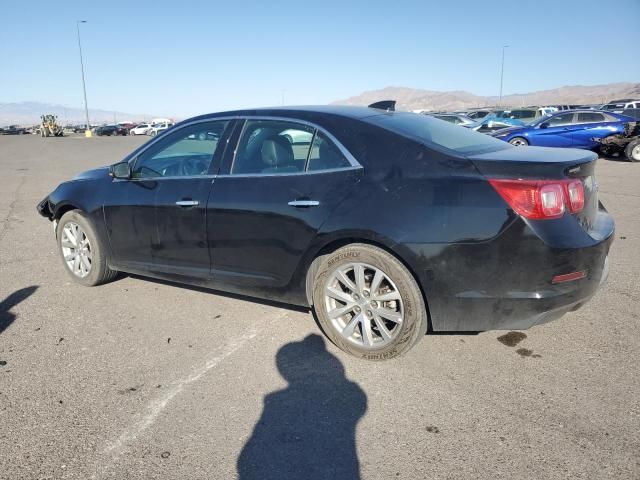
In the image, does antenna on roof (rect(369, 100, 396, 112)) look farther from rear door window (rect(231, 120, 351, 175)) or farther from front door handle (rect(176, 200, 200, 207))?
front door handle (rect(176, 200, 200, 207))

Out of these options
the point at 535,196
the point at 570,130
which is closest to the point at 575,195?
the point at 535,196

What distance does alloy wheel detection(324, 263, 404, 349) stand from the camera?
324 centimetres

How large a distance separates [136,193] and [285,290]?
1.65 m

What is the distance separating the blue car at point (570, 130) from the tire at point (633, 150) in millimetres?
1168

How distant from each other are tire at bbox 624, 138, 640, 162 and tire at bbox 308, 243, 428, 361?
1568 centimetres

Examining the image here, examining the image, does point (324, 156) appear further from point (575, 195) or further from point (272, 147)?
point (575, 195)

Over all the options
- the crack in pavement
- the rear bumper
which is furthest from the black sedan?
the crack in pavement

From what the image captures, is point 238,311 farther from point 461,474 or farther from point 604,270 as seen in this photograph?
point 604,270

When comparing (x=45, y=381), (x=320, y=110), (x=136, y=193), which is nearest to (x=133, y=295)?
(x=136, y=193)

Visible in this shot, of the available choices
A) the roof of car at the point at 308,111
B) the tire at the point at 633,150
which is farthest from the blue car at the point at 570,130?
the roof of car at the point at 308,111

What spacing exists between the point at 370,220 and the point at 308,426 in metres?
1.24

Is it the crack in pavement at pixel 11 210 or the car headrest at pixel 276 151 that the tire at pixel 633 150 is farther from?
the crack in pavement at pixel 11 210

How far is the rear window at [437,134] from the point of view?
3297mm

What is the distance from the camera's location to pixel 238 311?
4250 millimetres
